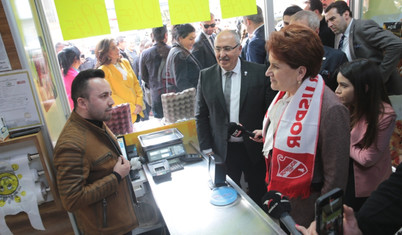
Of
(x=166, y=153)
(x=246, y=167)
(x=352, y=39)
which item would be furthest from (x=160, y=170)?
(x=352, y=39)

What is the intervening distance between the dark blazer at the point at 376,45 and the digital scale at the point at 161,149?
2.06m

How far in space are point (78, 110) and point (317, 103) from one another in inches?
51.5

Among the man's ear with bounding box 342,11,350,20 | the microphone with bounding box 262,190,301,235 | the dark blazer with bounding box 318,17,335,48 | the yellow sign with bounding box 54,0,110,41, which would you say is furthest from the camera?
the dark blazer with bounding box 318,17,335,48

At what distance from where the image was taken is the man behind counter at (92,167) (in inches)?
57.3

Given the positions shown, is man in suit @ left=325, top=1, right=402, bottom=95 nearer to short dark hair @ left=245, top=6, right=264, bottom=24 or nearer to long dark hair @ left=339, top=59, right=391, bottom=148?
short dark hair @ left=245, top=6, right=264, bottom=24

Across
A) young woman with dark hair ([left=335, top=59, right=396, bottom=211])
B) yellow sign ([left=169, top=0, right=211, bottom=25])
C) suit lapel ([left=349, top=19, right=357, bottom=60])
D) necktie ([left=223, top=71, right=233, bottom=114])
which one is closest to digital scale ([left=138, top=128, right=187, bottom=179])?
necktie ([left=223, top=71, right=233, bottom=114])

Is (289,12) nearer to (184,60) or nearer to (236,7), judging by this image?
(236,7)

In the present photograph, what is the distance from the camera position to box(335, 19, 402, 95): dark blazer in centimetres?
273

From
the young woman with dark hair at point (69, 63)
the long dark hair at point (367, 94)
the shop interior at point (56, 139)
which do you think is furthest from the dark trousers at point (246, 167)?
the young woman with dark hair at point (69, 63)

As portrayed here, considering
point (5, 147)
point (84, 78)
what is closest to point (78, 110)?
point (84, 78)

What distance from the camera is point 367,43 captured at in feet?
9.36

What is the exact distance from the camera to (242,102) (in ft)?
6.89

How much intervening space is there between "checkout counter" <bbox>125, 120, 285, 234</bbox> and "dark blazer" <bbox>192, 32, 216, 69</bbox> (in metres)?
1.29

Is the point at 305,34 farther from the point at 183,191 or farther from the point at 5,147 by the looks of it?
the point at 5,147
